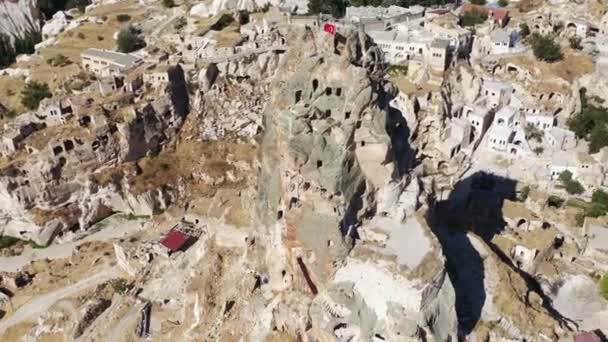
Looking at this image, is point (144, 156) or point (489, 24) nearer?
point (144, 156)

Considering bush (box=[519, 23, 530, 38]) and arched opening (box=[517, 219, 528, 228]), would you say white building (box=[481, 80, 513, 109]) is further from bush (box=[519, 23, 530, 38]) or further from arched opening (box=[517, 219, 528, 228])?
arched opening (box=[517, 219, 528, 228])

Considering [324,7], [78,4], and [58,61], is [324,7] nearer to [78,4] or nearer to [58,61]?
[58,61]

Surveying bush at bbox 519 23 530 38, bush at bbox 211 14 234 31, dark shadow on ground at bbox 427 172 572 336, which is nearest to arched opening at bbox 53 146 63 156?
bush at bbox 211 14 234 31

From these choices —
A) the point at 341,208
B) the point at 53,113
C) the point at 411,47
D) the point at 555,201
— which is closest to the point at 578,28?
the point at 411,47

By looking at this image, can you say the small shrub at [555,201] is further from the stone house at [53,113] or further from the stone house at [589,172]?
the stone house at [53,113]

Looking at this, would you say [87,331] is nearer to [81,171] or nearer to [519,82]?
[81,171]

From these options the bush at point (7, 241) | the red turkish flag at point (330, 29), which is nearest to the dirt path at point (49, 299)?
the bush at point (7, 241)

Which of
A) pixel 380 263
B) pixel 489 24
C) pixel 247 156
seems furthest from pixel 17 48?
pixel 380 263
